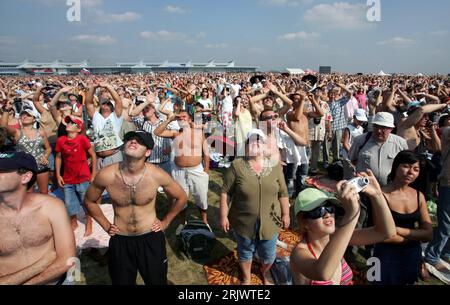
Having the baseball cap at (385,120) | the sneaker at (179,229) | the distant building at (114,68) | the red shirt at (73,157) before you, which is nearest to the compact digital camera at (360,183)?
the baseball cap at (385,120)

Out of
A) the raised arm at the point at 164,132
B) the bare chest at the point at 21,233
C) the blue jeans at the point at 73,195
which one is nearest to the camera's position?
the bare chest at the point at 21,233

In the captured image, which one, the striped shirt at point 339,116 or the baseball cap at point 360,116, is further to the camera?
the striped shirt at point 339,116

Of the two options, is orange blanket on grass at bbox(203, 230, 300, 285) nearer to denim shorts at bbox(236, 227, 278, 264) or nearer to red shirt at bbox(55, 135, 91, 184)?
denim shorts at bbox(236, 227, 278, 264)

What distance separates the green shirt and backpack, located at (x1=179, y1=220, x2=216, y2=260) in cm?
124

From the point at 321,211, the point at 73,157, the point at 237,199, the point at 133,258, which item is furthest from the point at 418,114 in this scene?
the point at 73,157

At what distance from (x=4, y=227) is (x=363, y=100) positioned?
12082 millimetres

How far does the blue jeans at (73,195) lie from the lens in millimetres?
4559

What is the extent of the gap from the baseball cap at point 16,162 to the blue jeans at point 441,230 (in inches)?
198

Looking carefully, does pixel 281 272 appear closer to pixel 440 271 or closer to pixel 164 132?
pixel 440 271

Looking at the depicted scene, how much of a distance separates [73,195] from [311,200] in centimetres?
419

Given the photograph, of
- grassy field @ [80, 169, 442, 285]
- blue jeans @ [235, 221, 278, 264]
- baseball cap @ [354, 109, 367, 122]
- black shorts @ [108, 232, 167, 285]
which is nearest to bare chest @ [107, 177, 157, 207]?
black shorts @ [108, 232, 167, 285]

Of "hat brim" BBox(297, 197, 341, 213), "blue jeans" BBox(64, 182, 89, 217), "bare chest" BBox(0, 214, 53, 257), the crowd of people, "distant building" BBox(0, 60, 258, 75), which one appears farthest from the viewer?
"distant building" BBox(0, 60, 258, 75)

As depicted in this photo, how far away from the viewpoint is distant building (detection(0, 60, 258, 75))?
76500 millimetres

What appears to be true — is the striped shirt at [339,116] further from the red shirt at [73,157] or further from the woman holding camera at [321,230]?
the red shirt at [73,157]
